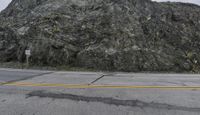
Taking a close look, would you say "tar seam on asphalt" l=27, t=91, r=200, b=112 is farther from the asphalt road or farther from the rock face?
the rock face

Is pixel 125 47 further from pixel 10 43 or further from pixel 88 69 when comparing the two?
pixel 10 43

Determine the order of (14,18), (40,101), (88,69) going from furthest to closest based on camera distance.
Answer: (14,18) < (88,69) < (40,101)

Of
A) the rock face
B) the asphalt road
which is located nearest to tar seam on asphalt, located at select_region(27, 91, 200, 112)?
the asphalt road

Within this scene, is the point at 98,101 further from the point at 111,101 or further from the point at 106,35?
the point at 106,35

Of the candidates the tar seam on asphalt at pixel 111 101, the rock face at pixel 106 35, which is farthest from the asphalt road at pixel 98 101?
the rock face at pixel 106 35

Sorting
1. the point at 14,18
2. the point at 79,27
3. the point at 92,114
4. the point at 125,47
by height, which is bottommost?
the point at 92,114

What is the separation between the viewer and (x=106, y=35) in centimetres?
1694

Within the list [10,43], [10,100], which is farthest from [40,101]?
[10,43]

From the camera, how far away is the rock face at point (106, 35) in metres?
15.5

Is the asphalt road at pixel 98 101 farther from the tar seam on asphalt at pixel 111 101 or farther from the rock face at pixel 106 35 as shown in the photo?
the rock face at pixel 106 35

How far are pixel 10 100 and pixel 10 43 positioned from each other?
14.4 meters

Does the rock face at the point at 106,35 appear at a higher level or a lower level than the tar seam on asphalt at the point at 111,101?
higher

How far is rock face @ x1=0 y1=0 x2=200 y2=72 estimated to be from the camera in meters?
15.5

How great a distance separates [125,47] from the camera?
16.1 meters
